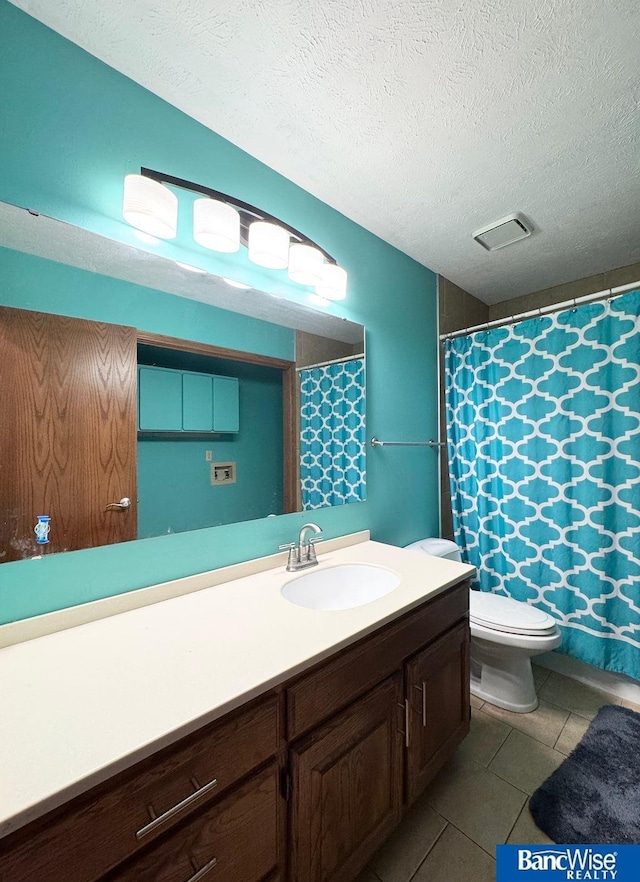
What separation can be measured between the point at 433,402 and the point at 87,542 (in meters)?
1.95

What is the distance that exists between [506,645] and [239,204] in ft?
6.73

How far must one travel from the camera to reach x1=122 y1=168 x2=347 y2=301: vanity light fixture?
1016 mm

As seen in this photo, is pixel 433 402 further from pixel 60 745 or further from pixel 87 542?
pixel 60 745

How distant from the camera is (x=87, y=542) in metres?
0.96

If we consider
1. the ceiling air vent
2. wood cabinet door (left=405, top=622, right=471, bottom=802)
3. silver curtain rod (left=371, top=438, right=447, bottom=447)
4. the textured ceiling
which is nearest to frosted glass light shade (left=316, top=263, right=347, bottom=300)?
the textured ceiling

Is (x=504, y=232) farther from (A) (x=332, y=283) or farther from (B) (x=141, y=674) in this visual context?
(B) (x=141, y=674)

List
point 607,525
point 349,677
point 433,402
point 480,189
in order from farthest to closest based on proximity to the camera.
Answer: point 433,402 → point 607,525 → point 480,189 → point 349,677

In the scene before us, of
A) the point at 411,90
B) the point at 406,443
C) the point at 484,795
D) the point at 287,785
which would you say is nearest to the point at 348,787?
the point at 287,785

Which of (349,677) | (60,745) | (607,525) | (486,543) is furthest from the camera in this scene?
(486,543)

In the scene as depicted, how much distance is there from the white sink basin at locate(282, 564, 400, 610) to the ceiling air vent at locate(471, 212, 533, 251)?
1695mm

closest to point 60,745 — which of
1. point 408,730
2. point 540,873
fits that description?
point 408,730

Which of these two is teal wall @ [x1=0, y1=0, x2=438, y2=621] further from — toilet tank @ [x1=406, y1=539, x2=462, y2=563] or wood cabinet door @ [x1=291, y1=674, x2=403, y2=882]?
wood cabinet door @ [x1=291, y1=674, x2=403, y2=882]

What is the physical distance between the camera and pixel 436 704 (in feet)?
3.87

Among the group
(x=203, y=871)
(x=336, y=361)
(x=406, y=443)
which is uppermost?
(x=336, y=361)
